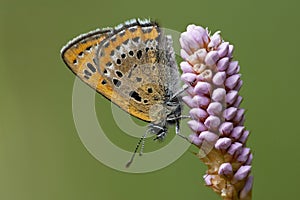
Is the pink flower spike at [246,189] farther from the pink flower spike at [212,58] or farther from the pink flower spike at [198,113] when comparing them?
the pink flower spike at [212,58]

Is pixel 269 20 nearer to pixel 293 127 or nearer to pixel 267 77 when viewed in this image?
pixel 267 77

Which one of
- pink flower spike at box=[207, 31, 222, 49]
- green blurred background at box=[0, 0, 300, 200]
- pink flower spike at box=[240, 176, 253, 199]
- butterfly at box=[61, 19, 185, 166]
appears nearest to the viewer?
pink flower spike at box=[240, 176, 253, 199]

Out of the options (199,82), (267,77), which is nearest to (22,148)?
(267,77)

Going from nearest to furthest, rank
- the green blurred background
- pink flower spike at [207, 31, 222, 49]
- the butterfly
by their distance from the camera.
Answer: pink flower spike at [207, 31, 222, 49], the butterfly, the green blurred background

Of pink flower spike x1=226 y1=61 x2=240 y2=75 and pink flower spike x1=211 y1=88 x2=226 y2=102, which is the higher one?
pink flower spike x1=226 y1=61 x2=240 y2=75

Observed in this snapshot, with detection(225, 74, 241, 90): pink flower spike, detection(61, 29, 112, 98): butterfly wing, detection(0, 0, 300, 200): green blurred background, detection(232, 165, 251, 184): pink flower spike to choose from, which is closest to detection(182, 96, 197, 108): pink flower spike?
detection(225, 74, 241, 90): pink flower spike

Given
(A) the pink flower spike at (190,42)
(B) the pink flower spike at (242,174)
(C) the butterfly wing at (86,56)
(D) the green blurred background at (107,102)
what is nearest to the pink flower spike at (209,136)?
(B) the pink flower spike at (242,174)

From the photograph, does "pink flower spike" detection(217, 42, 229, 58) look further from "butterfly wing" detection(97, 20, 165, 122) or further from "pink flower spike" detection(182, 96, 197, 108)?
"butterfly wing" detection(97, 20, 165, 122)
